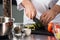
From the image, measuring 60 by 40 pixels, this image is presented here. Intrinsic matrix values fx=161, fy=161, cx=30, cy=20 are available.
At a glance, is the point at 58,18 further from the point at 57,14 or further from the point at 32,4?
the point at 32,4

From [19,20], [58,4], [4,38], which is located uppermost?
[58,4]

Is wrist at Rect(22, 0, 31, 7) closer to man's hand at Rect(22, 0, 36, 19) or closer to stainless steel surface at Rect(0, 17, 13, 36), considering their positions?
man's hand at Rect(22, 0, 36, 19)

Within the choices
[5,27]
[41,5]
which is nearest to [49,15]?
[41,5]

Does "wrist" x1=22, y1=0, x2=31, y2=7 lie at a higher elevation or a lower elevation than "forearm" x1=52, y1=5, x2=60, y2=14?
higher

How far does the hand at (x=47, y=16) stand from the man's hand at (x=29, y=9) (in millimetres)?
89

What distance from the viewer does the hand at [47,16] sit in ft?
4.40

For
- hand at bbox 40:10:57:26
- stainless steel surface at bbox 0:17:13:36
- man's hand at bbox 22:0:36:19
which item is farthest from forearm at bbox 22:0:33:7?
stainless steel surface at bbox 0:17:13:36

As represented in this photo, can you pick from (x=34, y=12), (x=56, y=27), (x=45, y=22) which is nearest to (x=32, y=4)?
→ (x=34, y=12)

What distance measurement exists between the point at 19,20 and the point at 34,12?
0.18 meters

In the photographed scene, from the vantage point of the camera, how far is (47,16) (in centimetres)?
134

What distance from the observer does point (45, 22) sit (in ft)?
4.49

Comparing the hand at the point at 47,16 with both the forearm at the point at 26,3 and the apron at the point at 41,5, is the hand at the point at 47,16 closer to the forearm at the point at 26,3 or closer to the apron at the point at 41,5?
the apron at the point at 41,5

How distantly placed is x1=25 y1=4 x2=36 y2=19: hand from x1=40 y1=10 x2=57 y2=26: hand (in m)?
0.09

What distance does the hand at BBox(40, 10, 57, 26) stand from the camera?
134cm
